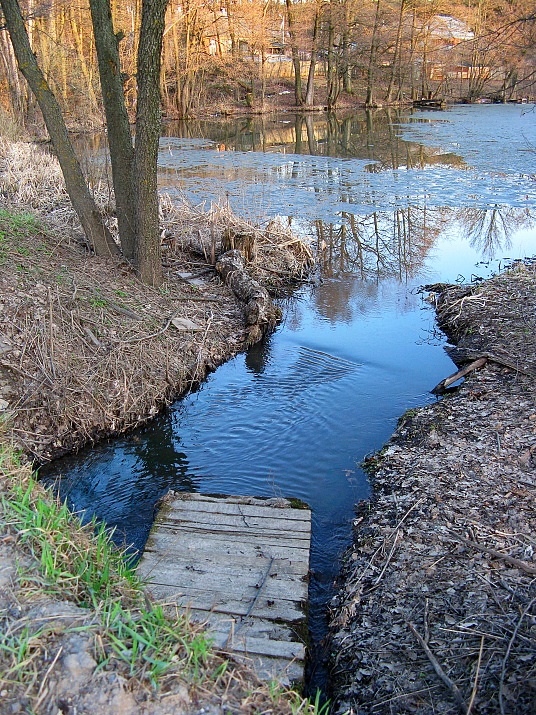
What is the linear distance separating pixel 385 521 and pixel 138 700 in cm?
291

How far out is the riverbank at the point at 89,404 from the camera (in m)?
2.12

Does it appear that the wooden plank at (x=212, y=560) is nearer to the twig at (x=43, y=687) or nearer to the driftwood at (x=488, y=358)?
the twig at (x=43, y=687)

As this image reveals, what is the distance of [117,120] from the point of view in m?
8.36

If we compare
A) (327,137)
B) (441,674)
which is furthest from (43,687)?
(327,137)

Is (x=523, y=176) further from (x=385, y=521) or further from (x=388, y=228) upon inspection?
(x=385, y=521)

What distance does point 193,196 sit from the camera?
15.2 meters

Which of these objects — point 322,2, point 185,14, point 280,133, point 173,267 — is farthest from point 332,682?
point 322,2

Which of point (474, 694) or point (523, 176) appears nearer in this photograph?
point (474, 694)

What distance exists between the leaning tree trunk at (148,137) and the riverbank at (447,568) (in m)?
4.27

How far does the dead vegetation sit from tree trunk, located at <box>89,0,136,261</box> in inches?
27.2

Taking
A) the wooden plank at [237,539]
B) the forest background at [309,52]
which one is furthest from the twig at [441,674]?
the forest background at [309,52]

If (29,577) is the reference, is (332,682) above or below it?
below

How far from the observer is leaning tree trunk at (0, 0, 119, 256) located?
807 cm

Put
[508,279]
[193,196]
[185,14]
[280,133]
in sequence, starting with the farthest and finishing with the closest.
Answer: [185,14] → [280,133] → [193,196] → [508,279]
